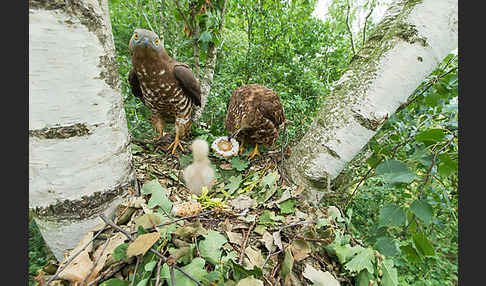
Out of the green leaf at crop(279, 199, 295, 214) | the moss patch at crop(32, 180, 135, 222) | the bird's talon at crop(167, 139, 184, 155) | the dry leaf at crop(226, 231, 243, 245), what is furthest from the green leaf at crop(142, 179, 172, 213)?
the bird's talon at crop(167, 139, 184, 155)

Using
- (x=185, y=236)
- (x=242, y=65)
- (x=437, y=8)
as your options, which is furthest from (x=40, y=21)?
(x=242, y=65)

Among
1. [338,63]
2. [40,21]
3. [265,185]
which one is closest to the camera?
[40,21]

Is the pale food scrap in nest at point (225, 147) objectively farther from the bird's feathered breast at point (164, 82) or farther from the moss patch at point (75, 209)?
the moss patch at point (75, 209)

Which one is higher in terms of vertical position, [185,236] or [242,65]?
[242,65]

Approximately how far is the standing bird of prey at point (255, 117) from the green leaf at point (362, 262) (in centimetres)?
101

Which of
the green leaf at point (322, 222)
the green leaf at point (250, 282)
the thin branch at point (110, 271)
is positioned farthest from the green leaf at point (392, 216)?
the thin branch at point (110, 271)

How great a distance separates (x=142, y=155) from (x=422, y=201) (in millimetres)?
1501

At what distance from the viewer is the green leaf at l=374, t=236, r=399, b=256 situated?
0.74 metres

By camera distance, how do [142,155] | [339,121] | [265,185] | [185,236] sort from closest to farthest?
[185,236], [339,121], [265,185], [142,155]

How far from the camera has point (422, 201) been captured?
27.8 inches

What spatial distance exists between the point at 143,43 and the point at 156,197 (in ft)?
3.54

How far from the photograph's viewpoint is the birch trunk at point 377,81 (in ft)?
2.46

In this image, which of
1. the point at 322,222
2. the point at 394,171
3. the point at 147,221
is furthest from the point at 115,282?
the point at 394,171

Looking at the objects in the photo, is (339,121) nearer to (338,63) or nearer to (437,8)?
(437,8)
